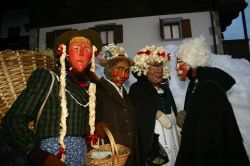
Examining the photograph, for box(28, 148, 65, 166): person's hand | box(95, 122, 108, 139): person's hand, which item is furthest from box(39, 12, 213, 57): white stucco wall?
box(28, 148, 65, 166): person's hand

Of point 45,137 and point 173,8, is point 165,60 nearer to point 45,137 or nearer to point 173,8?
point 45,137

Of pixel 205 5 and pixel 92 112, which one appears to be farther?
pixel 205 5

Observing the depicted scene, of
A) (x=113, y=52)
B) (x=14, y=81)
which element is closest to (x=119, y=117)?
(x=113, y=52)

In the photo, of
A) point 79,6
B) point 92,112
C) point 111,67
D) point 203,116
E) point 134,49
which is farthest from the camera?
point 79,6

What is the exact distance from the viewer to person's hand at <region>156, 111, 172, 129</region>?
5109mm

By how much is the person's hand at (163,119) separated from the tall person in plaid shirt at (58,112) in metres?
2.07

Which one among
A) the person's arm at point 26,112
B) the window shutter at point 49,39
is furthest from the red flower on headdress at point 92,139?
the window shutter at point 49,39

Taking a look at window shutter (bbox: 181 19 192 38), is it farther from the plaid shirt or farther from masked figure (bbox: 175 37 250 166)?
the plaid shirt

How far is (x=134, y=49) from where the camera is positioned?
1738 centimetres

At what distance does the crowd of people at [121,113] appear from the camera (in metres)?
2.72

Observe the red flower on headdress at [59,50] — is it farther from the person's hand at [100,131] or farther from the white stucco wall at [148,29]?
the white stucco wall at [148,29]

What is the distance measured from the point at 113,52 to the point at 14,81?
266 cm

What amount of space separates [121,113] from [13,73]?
1952mm

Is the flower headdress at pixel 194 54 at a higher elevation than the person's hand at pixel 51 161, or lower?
higher
